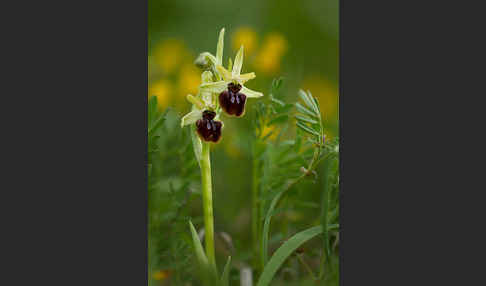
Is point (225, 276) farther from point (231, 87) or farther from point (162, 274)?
point (231, 87)

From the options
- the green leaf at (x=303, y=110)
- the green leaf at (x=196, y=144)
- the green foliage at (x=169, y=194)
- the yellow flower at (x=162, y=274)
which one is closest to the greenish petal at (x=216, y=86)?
the green leaf at (x=196, y=144)

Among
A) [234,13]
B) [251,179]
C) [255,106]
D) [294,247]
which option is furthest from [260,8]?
[294,247]

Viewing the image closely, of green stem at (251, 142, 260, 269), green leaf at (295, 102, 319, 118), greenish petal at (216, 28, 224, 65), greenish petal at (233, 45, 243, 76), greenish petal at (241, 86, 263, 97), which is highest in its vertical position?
greenish petal at (216, 28, 224, 65)

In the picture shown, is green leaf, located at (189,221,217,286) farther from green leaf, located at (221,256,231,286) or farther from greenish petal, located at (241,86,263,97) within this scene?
greenish petal, located at (241,86,263,97)

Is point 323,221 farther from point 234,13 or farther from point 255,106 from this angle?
point 234,13

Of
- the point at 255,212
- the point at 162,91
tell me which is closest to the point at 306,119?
the point at 255,212

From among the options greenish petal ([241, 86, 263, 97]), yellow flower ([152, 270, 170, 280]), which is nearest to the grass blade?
greenish petal ([241, 86, 263, 97])
